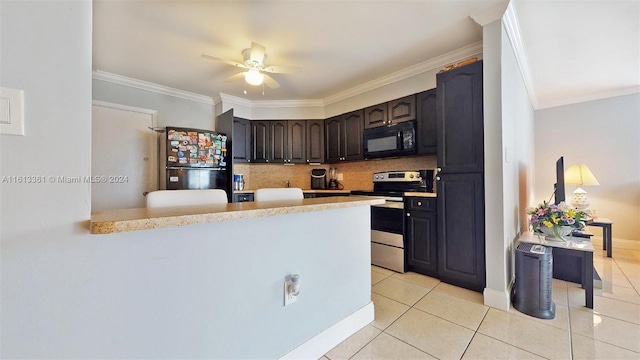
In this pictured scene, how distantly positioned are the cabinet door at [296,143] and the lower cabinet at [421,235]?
6.55 ft

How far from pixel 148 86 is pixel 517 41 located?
433cm

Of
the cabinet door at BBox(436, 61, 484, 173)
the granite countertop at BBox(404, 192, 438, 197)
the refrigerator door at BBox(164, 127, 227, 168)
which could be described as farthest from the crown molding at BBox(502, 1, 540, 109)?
the refrigerator door at BBox(164, 127, 227, 168)

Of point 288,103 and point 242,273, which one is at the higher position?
point 288,103

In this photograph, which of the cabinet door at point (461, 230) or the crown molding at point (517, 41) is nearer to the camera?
the crown molding at point (517, 41)

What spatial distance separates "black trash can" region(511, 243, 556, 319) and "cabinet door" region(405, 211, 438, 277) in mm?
679

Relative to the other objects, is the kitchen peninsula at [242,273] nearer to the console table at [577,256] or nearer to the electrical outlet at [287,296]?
the electrical outlet at [287,296]

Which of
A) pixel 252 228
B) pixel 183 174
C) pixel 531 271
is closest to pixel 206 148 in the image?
pixel 183 174

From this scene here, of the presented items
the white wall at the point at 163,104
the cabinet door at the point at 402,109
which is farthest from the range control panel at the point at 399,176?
the white wall at the point at 163,104

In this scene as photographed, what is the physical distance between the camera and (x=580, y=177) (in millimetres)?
3377

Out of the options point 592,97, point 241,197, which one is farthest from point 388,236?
point 592,97

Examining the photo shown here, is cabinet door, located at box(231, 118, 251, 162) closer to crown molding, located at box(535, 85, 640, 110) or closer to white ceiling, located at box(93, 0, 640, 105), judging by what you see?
white ceiling, located at box(93, 0, 640, 105)

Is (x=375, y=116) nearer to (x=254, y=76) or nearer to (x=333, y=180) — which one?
(x=333, y=180)

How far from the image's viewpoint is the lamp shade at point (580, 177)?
10.9 feet

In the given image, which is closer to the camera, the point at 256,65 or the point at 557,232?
the point at 557,232
